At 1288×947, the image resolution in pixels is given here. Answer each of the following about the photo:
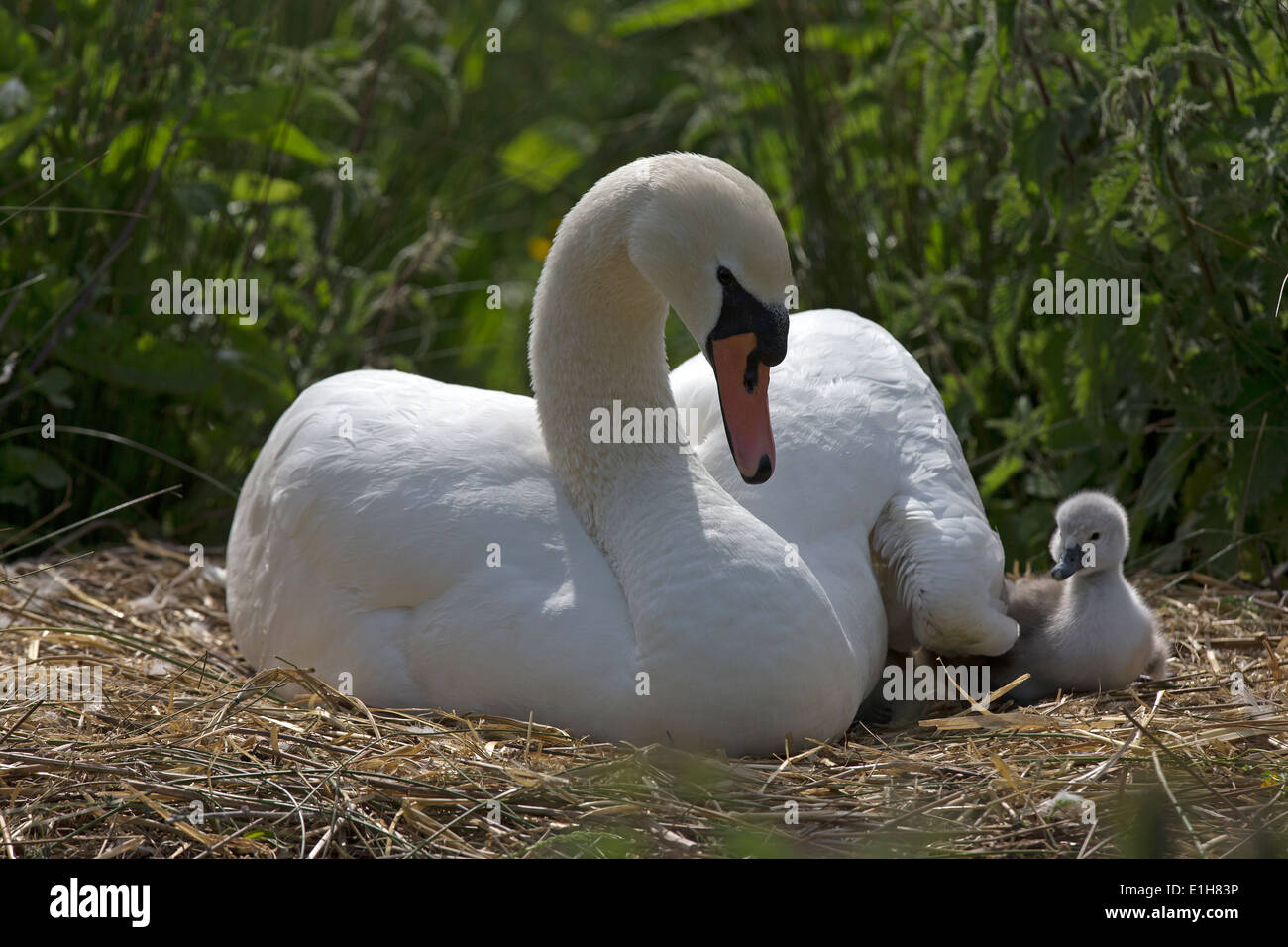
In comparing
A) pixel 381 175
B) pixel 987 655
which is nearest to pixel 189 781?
pixel 987 655

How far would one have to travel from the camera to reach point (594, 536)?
4.14 metres

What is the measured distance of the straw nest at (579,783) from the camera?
10.6ft

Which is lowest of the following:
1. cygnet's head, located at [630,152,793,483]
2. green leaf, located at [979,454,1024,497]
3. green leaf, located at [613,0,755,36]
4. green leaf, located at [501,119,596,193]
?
green leaf, located at [979,454,1024,497]

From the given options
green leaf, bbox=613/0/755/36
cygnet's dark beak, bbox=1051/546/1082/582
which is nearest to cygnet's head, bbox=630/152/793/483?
cygnet's dark beak, bbox=1051/546/1082/582

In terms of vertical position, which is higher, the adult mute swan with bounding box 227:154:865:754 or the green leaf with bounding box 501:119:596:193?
the green leaf with bounding box 501:119:596:193

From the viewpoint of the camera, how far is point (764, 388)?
3.85 m

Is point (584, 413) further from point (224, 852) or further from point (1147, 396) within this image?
point (1147, 396)

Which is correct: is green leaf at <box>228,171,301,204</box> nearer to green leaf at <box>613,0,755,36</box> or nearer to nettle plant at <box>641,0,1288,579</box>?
nettle plant at <box>641,0,1288,579</box>

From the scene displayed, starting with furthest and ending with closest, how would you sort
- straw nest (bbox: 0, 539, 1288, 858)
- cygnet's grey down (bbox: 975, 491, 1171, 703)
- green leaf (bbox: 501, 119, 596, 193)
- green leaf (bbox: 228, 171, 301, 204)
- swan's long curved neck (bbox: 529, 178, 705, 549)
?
green leaf (bbox: 501, 119, 596, 193)
green leaf (bbox: 228, 171, 301, 204)
cygnet's grey down (bbox: 975, 491, 1171, 703)
swan's long curved neck (bbox: 529, 178, 705, 549)
straw nest (bbox: 0, 539, 1288, 858)

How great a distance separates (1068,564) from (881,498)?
2.05ft

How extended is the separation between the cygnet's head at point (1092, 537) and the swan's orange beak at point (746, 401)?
1248 millimetres

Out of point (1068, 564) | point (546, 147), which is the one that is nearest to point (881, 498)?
point (1068, 564)

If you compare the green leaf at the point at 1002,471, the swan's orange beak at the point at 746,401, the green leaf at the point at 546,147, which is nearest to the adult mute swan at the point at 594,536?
the swan's orange beak at the point at 746,401

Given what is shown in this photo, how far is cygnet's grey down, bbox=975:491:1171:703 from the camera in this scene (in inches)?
175
